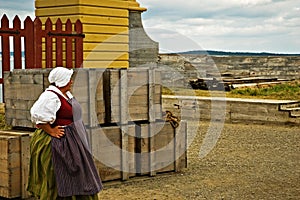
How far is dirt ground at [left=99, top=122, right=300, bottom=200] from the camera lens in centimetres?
754

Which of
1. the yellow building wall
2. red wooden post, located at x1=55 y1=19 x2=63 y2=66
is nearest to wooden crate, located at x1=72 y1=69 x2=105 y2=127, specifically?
red wooden post, located at x1=55 y1=19 x2=63 y2=66

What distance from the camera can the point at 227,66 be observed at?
26.2 m

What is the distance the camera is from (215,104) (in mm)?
15273

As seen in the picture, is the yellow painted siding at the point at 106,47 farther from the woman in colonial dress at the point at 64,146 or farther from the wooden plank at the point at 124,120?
the woman in colonial dress at the point at 64,146

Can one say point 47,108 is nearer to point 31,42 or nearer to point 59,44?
point 31,42

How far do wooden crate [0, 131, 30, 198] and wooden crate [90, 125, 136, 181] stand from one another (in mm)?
1029

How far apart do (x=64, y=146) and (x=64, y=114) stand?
0.96ft

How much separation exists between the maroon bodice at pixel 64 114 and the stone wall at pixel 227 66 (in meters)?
16.9

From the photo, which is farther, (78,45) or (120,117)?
(78,45)

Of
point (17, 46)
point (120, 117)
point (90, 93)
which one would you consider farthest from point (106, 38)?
point (90, 93)

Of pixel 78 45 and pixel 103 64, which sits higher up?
pixel 78 45

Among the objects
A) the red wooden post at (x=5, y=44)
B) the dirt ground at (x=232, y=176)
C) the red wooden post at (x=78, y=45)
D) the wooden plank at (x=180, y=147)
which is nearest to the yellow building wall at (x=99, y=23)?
the red wooden post at (x=78, y=45)

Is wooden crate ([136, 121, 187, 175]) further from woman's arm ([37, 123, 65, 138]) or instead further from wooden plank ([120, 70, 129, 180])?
woman's arm ([37, 123, 65, 138])

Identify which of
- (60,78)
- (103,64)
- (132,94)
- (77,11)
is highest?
(77,11)
